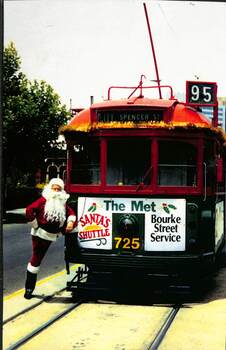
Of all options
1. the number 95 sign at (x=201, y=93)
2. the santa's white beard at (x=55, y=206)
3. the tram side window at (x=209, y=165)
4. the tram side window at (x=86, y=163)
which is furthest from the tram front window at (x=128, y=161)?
the number 95 sign at (x=201, y=93)

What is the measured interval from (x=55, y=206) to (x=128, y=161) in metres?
1.30

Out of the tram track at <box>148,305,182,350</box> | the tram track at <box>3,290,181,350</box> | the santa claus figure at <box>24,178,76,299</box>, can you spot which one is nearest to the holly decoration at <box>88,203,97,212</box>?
the santa claus figure at <box>24,178,76,299</box>

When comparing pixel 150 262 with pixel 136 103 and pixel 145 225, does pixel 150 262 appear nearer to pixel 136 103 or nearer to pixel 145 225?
pixel 145 225

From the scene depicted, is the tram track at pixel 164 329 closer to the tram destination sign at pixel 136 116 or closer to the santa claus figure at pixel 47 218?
the santa claus figure at pixel 47 218

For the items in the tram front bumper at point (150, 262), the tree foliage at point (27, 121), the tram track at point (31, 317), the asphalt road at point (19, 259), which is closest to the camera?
the tram track at point (31, 317)

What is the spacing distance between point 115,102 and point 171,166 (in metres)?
1.27

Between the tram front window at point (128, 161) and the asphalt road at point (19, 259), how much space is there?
8.59ft

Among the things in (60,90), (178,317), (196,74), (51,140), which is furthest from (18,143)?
(178,317)

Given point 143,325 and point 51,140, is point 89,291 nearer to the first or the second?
point 143,325

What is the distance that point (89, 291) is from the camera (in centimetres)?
801

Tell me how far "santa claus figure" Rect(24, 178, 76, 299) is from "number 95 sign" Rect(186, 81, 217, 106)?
236cm

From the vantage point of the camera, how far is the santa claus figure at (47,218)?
7.80m

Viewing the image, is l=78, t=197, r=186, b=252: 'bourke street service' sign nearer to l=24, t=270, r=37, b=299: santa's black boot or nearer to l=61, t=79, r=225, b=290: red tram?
l=61, t=79, r=225, b=290: red tram

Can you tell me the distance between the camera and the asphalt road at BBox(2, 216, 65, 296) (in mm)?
9591
